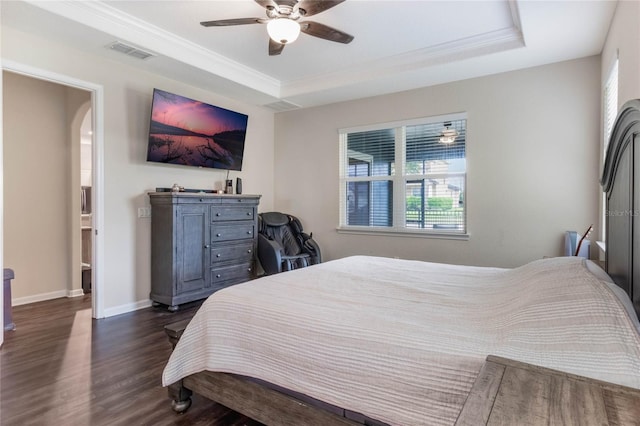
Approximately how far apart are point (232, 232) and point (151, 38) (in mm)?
2204

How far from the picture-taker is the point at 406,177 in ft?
15.2

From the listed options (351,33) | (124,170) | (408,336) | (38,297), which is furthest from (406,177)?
(38,297)

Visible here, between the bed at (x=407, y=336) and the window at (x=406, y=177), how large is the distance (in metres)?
2.25

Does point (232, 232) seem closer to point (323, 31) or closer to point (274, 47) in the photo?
point (274, 47)

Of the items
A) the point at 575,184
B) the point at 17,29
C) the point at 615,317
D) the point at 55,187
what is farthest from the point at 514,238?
the point at 55,187

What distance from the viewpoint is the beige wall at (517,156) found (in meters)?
3.54

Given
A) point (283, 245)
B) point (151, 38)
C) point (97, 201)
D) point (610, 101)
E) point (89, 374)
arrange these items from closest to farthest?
point (89, 374)
point (610, 101)
point (151, 38)
point (97, 201)
point (283, 245)

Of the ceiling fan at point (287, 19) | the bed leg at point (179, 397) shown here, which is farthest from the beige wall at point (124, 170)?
the bed leg at point (179, 397)

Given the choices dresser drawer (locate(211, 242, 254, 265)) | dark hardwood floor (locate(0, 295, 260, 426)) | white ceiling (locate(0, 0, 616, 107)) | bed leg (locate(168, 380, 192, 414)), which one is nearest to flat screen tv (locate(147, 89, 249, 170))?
white ceiling (locate(0, 0, 616, 107))

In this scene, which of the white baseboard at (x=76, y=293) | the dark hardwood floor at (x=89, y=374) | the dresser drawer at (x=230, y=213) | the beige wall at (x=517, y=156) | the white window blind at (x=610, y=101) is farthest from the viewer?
the white baseboard at (x=76, y=293)

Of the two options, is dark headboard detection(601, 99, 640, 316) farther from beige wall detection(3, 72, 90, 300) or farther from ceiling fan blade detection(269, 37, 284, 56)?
beige wall detection(3, 72, 90, 300)

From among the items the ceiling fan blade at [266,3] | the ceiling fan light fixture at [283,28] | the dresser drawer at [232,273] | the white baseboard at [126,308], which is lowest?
the white baseboard at [126,308]

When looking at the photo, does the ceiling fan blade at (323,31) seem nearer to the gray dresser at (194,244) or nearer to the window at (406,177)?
the window at (406,177)

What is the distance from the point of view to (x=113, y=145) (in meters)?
3.70
